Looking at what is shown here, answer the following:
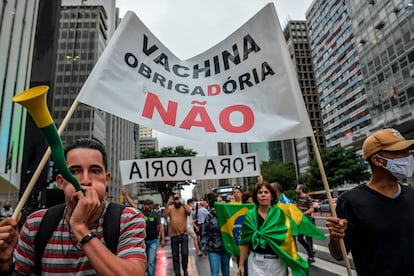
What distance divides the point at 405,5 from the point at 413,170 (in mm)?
38442

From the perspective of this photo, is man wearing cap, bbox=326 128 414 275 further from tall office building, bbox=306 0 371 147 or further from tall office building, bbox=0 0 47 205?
tall office building, bbox=306 0 371 147

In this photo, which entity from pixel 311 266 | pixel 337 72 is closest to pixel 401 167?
pixel 311 266

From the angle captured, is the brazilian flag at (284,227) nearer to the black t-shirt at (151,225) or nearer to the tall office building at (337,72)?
the black t-shirt at (151,225)

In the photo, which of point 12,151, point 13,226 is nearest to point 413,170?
point 13,226

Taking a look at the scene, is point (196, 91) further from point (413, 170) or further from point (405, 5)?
point (405, 5)

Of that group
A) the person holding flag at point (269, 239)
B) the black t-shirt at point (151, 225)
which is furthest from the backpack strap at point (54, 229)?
the black t-shirt at point (151, 225)

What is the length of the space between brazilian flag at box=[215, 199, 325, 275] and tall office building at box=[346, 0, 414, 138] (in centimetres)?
3305

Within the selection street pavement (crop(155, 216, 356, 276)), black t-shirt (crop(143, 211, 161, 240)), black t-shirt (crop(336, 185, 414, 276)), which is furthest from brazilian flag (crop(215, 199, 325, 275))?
street pavement (crop(155, 216, 356, 276))

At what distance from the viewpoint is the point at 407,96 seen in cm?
3162

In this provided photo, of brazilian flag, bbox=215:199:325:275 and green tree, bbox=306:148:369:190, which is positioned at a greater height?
green tree, bbox=306:148:369:190

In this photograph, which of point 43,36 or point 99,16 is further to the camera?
point 99,16

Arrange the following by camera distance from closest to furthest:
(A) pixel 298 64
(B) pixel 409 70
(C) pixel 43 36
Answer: (C) pixel 43 36 → (B) pixel 409 70 → (A) pixel 298 64

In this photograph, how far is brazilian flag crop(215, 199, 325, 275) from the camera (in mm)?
3419

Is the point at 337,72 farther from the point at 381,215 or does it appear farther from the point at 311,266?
the point at 381,215
